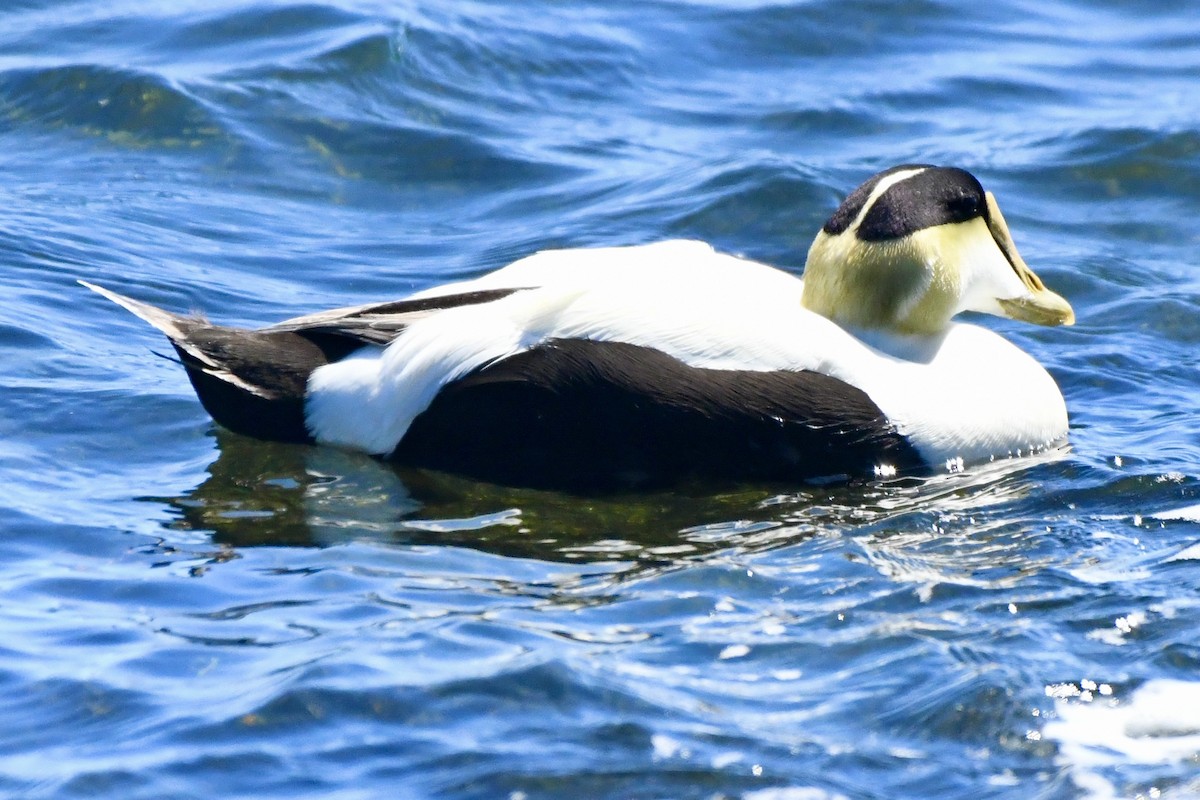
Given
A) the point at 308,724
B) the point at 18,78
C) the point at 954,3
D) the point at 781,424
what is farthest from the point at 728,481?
the point at 954,3

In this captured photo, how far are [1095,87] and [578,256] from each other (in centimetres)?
575

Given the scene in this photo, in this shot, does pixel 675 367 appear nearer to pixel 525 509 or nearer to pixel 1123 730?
pixel 525 509

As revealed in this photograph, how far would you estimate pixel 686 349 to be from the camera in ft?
16.2

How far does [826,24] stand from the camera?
10.8 meters

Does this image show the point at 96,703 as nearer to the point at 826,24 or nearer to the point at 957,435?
the point at 957,435

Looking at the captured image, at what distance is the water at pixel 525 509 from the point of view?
3520mm

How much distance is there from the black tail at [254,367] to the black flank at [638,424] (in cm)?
35

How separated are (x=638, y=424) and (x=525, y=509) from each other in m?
0.39

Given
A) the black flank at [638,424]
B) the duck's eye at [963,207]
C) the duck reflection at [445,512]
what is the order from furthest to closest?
the duck's eye at [963,207], the black flank at [638,424], the duck reflection at [445,512]

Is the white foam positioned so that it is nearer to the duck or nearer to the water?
the water

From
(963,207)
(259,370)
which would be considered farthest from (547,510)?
(963,207)

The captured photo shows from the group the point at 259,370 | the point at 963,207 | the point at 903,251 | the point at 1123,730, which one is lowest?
the point at 1123,730

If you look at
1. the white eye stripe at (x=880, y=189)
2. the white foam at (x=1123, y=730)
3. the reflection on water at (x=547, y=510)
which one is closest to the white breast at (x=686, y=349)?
the reflection on water at (x=547, y=510)

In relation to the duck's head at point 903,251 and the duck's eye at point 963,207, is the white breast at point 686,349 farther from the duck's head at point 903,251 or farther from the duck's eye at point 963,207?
the duck's eye at point 963,207
